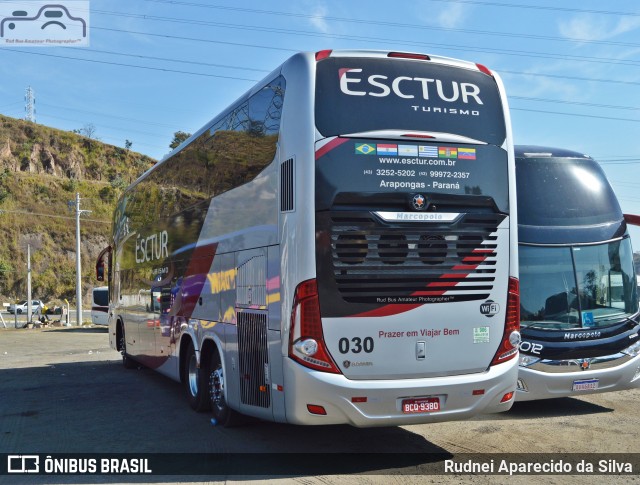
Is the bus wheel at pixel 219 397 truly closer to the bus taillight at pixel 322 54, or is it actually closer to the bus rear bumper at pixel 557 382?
the bus rear bumper at pixel 557 382

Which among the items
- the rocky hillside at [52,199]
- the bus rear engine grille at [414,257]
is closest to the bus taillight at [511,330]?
the bus rear engine grille at [414,257]

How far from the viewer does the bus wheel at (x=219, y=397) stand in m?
8.52

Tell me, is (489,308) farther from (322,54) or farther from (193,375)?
(193,375)

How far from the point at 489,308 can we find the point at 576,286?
314cm

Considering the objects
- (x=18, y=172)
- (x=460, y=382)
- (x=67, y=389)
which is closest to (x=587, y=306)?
(x=460, y=382)

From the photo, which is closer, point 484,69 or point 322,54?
point 322,54

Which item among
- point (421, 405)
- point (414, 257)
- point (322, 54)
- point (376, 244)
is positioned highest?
point (322, 54)

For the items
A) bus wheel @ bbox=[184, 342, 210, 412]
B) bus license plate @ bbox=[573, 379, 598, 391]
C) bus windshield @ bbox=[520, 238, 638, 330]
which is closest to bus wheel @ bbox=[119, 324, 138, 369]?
bus wheel @ bbox=[184, 342, 210, 412]

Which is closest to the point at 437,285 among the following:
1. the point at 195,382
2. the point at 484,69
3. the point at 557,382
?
the point at 484,69

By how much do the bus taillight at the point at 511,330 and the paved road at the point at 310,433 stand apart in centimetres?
107

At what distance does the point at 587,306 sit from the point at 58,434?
725 cm

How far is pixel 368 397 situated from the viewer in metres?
6.48

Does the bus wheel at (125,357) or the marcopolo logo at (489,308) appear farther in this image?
the bus wheel at (125,357)
